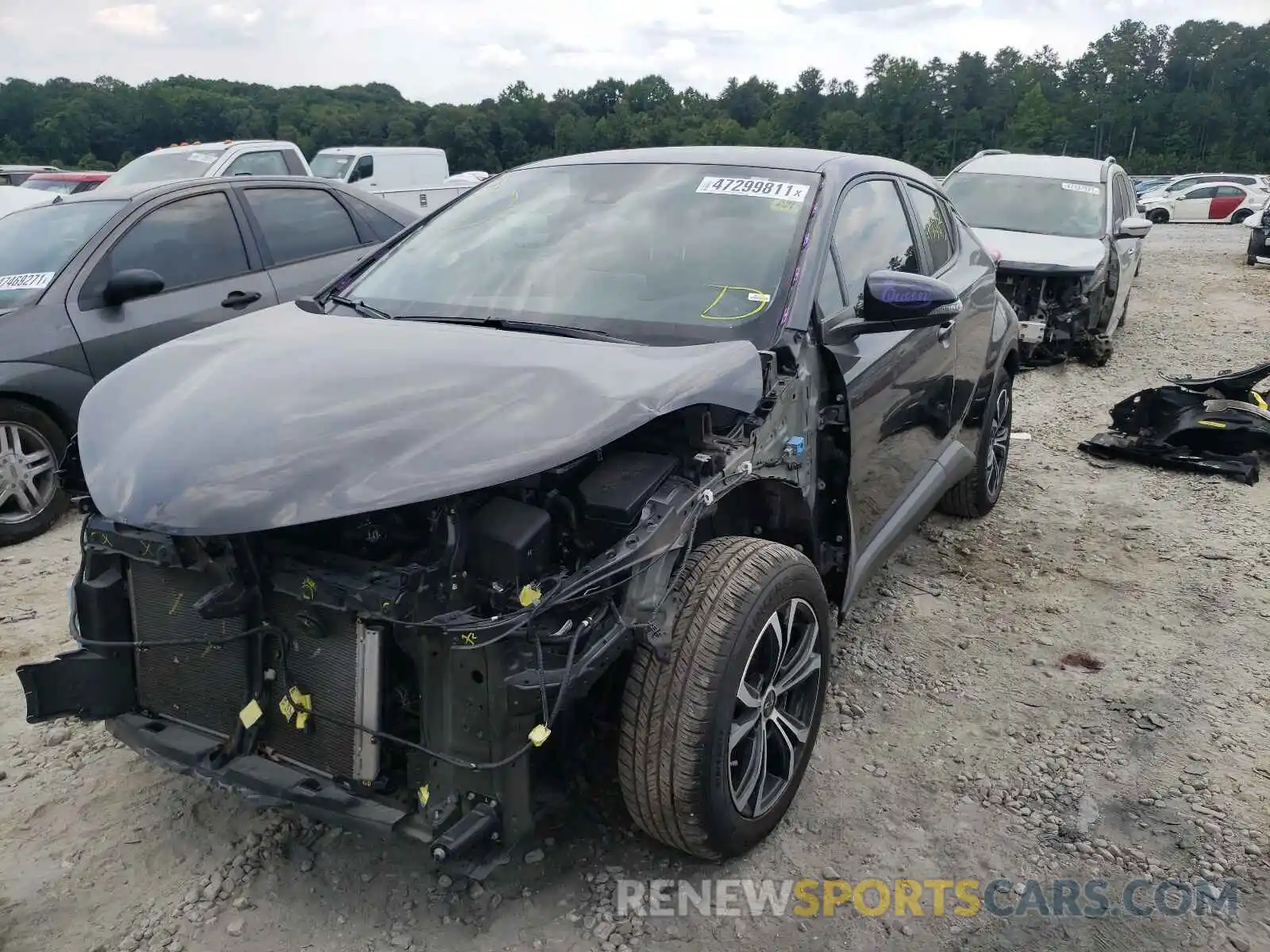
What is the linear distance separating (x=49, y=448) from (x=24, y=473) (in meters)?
0.17

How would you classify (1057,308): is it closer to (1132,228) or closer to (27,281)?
(1132,228)

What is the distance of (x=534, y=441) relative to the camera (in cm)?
214

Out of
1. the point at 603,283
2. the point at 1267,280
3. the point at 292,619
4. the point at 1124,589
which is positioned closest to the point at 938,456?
the point at 1124,589

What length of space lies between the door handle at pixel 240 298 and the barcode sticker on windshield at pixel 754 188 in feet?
10.8

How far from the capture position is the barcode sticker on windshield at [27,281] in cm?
500

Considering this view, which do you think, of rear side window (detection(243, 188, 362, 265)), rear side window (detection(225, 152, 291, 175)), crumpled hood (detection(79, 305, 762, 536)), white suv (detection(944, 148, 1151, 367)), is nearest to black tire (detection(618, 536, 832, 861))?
crumpled hood (detection(79, 305, 762, 536))

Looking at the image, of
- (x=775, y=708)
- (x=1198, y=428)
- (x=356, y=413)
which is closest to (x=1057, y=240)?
(x=1198, y=428)

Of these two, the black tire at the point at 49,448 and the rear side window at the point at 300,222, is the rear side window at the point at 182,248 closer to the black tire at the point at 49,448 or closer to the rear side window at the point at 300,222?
the rear side window at the point at 300,222

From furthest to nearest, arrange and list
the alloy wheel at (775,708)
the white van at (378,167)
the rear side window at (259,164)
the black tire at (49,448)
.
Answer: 1. the white van at (378,167)
2. the rear side window at (259,164)
3. the black tire at (49,448)
4. the alloy wheel at (775,708)

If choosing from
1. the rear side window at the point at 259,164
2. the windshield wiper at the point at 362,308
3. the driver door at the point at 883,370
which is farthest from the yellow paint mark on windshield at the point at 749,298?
the rear side window at the point at 259,164

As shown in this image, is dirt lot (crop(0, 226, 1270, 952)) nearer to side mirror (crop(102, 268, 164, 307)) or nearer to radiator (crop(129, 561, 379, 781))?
radiator (crop(129, 561, 379, 781))

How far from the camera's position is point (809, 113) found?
69438mm

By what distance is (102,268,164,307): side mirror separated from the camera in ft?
16.4

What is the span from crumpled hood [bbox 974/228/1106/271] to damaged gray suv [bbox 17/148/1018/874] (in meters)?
5.79
